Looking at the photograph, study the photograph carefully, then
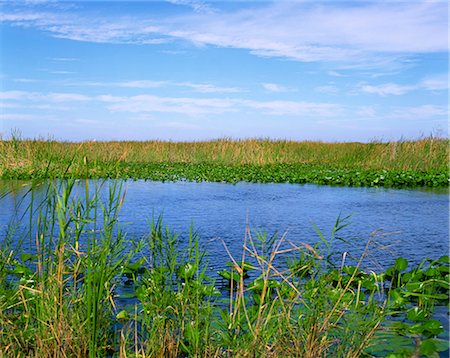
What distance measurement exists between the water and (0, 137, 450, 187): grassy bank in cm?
152

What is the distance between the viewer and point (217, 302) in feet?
12.3

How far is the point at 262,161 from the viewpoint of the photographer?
63.6 feet

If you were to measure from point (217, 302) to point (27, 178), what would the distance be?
1167 centimetres

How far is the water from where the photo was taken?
5.81 metres

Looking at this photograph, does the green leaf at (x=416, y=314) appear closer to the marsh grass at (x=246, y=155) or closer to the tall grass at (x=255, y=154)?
the marsh grass at (x=246, y=155)

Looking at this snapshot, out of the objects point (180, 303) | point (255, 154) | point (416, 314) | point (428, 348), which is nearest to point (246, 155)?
point (255, 154)

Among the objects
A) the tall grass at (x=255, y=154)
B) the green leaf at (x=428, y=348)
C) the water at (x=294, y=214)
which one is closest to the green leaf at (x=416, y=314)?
the green leaf at (x=428, y=348)

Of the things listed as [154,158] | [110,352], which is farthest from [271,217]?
[154,158]

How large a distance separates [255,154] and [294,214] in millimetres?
12208

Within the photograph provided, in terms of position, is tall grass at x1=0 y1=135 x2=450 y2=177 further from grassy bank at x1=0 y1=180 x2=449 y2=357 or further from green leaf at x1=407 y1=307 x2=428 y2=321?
green leaf at x1=407 y1=307 x2=428 y2=321

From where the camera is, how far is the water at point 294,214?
5.81 metres

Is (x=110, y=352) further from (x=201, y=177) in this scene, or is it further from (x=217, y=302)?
(x=201, y=177)

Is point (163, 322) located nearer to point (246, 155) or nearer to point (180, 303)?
point (180, 303)

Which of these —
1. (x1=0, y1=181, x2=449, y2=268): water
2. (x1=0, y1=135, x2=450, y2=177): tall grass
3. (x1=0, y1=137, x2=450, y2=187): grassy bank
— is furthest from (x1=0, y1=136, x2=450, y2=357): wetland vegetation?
Answer: (x1=0, y1=135, x2=450, y2=177): tall grass
